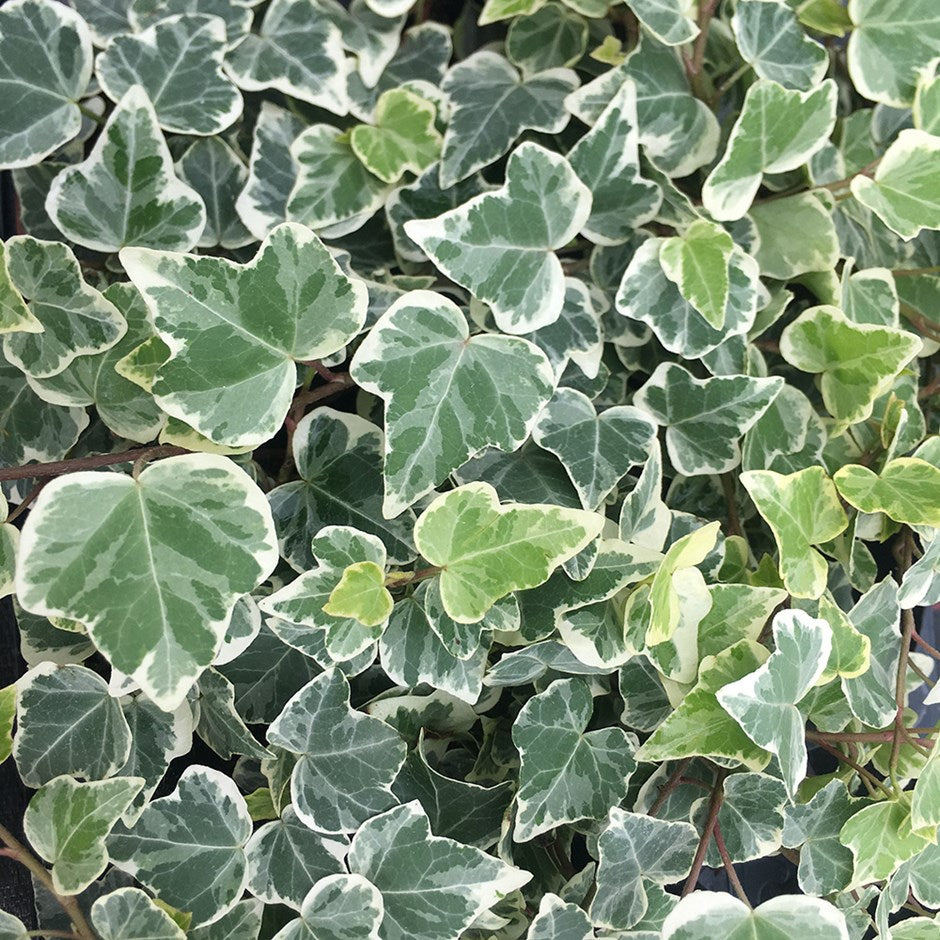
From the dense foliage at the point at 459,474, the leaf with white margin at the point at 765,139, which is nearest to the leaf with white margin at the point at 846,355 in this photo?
the dense foliage at the point at 459,474

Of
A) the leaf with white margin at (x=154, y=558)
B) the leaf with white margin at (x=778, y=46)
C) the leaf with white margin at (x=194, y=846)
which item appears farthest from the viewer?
the leaf with white margin at (x=778, y=46)

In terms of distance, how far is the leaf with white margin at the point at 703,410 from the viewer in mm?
662

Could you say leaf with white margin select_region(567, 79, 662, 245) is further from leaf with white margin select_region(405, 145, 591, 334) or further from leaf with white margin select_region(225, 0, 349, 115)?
leaf with white margin select_region(225, 0, 349, 115)

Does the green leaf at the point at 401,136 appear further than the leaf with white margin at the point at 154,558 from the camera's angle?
Yes

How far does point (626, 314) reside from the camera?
0.66m

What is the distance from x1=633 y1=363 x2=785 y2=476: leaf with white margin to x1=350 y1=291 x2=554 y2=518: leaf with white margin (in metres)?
0.15

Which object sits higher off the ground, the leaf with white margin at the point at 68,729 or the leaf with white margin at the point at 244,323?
the leaf with white margin at the point at 244,323

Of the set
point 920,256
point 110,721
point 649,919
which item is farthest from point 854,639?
point 110,721

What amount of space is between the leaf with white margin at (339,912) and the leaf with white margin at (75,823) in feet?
0.42

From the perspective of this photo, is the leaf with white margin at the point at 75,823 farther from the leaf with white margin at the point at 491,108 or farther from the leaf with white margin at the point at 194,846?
the leaf with white margin at the point at 491,108

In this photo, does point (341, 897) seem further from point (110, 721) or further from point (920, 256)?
point (920, 256)

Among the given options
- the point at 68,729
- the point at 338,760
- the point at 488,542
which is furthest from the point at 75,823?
the point at 488,542

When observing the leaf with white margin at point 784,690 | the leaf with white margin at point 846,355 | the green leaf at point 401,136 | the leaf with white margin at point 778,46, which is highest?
the leaf with white margin at point 778,46

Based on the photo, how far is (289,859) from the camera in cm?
61
